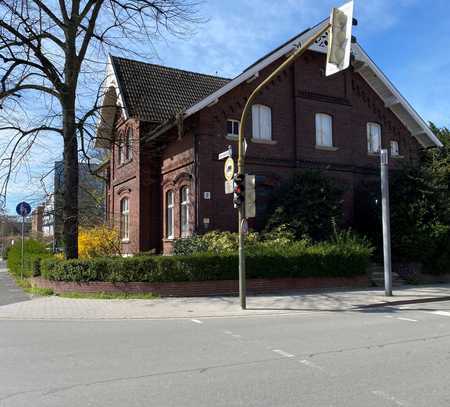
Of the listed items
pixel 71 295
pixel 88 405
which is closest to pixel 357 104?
pixel 71 295

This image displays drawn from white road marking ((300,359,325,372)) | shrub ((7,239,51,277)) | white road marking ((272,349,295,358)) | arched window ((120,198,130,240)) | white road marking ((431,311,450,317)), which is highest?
arched window ((120,198,130,240))

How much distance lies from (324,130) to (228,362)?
58.1ft

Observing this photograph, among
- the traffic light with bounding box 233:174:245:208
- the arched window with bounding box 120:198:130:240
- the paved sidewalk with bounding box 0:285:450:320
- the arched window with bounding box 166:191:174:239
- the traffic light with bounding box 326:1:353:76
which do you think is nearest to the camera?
the traffic light with bounding box 326:1:353:76

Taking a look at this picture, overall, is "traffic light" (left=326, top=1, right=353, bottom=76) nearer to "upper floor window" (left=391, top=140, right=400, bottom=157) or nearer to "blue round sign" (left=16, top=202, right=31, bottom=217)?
"blue round sign" (left=16, top=202, right=31, bottom=217)

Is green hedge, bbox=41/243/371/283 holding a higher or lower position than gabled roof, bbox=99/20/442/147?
lower

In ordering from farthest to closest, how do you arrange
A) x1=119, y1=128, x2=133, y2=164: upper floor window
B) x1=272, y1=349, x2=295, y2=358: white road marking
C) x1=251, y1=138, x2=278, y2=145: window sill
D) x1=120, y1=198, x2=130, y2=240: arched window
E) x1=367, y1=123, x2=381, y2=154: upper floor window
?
1. x1=120, y1=198, x2=130, y2=240: arched window
2. x1=367, y1=123, x2=381, y2=154: upper floor window
3. x1=119, y1=128, x2=133, y2=164: upper floor window
4. x1=251, y1=138, x2=278, y2=145: window sill
5. x1=272, y1=349, x2=295, y2=358: white road marking

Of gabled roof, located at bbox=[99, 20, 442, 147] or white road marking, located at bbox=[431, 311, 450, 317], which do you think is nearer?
white road marking, located at bbox=[431, 311, 450, 317]

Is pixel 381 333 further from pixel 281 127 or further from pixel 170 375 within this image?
pixel 281 127

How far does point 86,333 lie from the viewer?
32.6 feet

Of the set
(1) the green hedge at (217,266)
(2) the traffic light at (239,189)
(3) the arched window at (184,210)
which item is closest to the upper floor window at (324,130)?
(3) the arched window at (184,210)

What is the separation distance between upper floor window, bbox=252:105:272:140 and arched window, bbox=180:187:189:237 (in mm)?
3825

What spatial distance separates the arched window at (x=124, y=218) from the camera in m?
25.9

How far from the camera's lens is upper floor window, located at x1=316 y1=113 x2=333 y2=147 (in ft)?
76.2

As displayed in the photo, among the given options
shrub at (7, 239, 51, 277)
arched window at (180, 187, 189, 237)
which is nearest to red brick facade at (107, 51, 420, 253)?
arched window at (180, 187, 189, 237)
